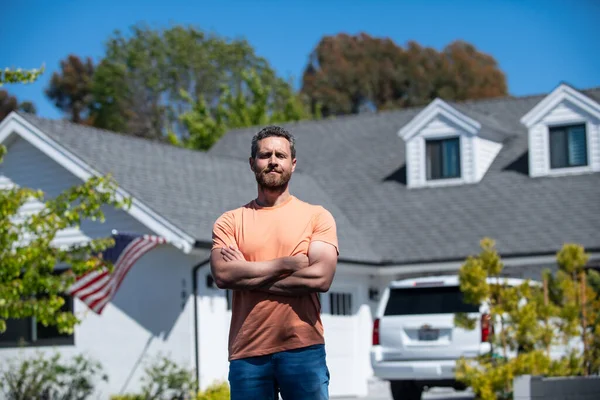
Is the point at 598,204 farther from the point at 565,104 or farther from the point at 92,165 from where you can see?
the point at 92,165

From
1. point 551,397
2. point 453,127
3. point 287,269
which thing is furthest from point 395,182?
point 287,269

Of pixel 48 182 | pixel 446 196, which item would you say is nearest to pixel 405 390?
pixel 48 182

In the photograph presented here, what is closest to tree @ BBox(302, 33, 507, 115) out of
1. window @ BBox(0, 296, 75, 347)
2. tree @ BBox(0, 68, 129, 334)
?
window @ BBox(0, 296, 75, 347)

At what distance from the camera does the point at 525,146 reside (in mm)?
25047

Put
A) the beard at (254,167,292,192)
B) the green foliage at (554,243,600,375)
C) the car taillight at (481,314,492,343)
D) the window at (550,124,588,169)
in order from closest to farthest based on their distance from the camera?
1. the beard at (254,167,292,192)
2. the green foliage at (554,243,600,375)
3. the car taillight at (481,314,492,343)
4. the window at (550,124,588,169)

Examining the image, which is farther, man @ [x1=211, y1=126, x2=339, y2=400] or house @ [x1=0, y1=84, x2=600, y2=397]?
house @ [x1=0, y1=84, x2=600, y2=397]

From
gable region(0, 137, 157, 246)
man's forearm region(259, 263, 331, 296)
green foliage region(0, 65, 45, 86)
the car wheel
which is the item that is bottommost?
the car wheel

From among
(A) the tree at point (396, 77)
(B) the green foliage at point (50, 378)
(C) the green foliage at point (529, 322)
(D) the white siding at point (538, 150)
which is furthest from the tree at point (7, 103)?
(C) the green foliage at point (529, 322)

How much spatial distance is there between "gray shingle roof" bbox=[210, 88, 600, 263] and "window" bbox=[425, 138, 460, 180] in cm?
46

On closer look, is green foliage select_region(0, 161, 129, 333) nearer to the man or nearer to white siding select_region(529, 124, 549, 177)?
the man

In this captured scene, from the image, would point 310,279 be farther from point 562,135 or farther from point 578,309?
point 562,135

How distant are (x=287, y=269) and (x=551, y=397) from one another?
6432 millimetres

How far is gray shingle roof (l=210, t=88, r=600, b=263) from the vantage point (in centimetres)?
2155

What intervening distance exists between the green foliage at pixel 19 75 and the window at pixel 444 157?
42.2ft
